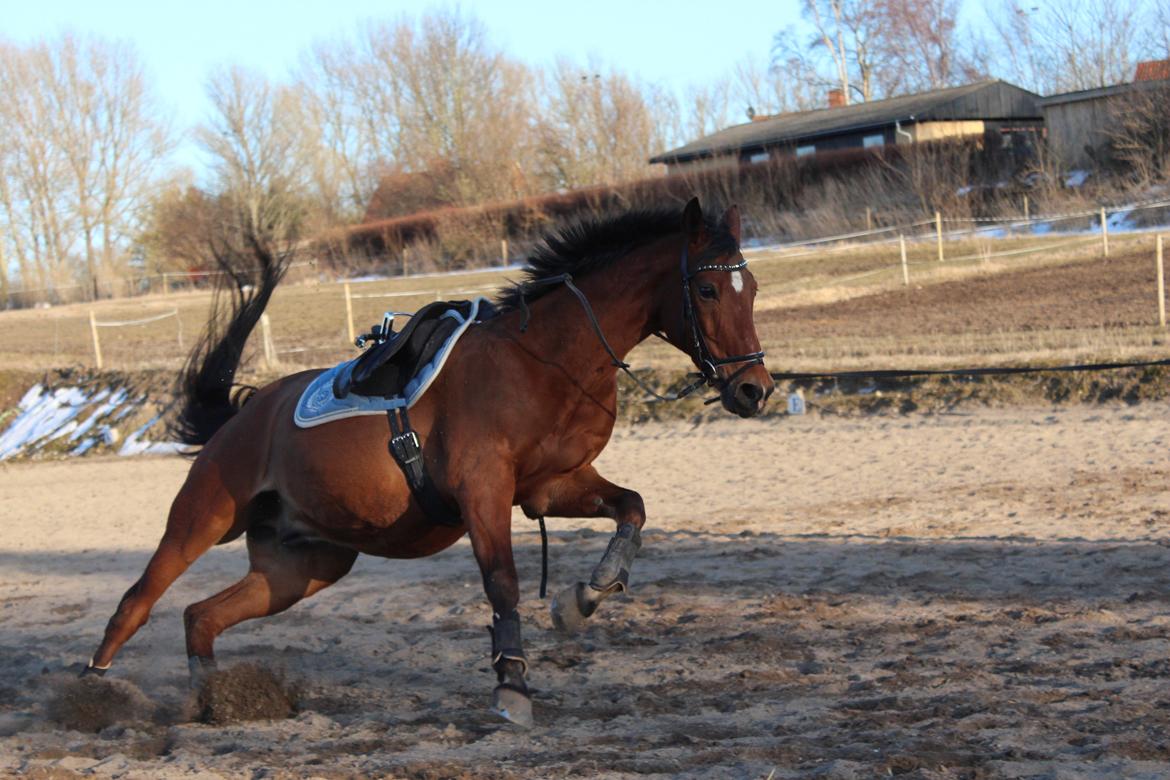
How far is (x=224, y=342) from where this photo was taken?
22.4 feet

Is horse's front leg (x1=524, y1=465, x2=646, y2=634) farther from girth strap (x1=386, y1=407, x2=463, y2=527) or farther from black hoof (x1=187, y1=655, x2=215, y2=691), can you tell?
black hoof (x1=187, y1=655, x2=215, y2=691)

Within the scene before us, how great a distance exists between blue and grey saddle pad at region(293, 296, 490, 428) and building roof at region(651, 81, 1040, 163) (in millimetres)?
43568

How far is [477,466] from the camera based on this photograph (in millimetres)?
5117

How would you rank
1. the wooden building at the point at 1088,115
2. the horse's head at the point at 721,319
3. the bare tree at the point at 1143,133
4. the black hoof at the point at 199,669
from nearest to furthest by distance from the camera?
the horse's head at the point at 721,319 → the black hoof at the point at 199,669 → the bare tree at the point at 1143,133 → the wooden building at the point at 1088,115

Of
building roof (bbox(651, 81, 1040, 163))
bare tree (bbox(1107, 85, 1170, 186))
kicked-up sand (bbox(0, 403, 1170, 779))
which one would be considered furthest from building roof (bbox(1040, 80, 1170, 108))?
kicked-up sand (bbox(0, 403, 1170, 779))

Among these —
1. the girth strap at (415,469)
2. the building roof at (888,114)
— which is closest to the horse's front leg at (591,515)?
the girth strap at (415,469)

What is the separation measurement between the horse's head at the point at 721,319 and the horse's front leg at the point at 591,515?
0.70 m

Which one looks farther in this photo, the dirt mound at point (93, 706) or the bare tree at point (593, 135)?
the bare tree at point (593, 135)

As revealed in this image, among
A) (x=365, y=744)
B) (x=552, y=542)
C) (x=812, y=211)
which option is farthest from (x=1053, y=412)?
(x=812, y=211)

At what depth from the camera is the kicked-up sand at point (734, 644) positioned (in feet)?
14.8

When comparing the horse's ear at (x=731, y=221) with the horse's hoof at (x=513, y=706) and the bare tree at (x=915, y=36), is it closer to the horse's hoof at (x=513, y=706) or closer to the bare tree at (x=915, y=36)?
the horse's hoof at (x=513, y=706)

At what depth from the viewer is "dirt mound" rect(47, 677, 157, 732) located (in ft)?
18.2

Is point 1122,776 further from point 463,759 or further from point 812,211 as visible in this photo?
point 812,211

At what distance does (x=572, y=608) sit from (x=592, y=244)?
5.33ft
